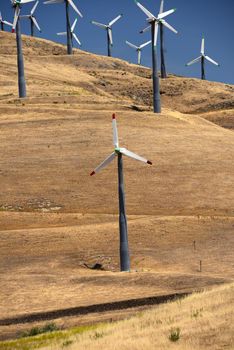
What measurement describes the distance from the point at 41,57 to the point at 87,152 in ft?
329

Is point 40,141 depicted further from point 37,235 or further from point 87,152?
point 37,235

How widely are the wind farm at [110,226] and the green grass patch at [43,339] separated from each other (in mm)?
118

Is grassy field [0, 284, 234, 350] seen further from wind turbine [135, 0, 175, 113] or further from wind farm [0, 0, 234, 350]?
wind turbine [135, 0, 175, 113]

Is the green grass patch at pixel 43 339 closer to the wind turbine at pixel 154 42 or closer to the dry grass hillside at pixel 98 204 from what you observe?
the dry grass hillside at pixel 98 204

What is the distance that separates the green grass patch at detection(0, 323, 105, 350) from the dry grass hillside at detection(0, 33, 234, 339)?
132 inches

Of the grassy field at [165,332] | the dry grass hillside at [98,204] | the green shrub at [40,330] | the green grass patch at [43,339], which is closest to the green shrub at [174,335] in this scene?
the grassy field at [165,332]

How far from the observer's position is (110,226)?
7319 centimetres

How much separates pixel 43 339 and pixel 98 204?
4448cm

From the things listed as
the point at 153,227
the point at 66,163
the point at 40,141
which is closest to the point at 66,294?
the point at 153,227

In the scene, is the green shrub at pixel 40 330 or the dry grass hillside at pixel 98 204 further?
the dry grass hillside at pixel 98 204

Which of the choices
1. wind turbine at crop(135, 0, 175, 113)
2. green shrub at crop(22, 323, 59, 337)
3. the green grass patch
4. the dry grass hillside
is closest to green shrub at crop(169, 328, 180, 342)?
the green grass patch

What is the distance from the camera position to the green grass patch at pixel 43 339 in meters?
34.9

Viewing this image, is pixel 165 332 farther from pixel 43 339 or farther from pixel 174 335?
pixel 43 339

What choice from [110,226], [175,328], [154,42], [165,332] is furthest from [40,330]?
[154,42]
